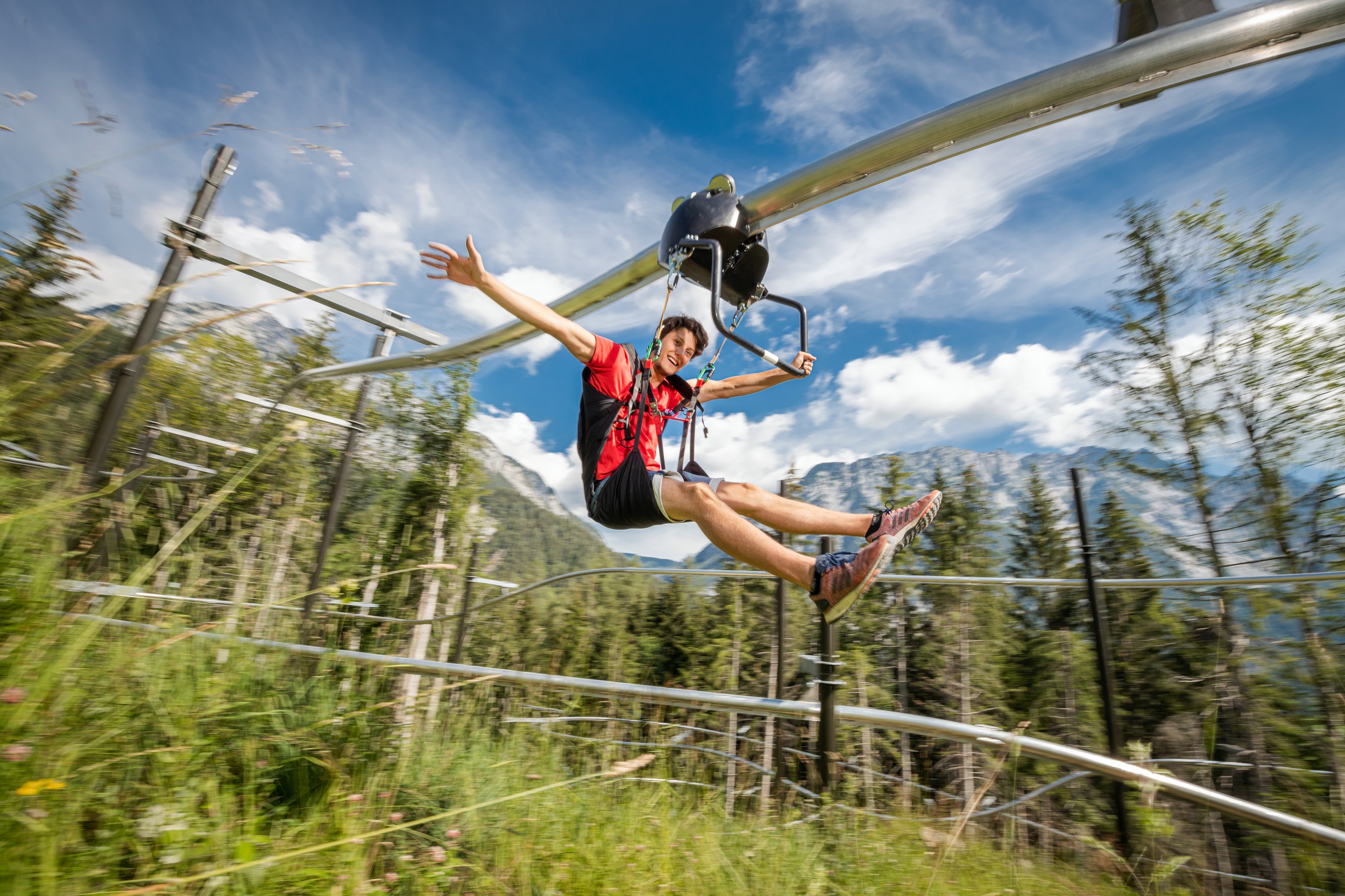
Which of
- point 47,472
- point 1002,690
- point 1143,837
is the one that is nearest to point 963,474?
point 1002,690

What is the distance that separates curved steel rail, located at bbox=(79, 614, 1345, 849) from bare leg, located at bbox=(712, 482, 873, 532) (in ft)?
1.87

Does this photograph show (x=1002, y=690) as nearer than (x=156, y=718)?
No

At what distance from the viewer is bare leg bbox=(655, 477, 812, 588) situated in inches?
78.2

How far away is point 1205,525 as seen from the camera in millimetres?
13883

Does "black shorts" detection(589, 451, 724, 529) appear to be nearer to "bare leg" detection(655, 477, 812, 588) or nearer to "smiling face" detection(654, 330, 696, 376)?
"bare leg" detection(655, 477, 812, 588)

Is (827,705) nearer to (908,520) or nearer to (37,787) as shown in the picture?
(908,520)

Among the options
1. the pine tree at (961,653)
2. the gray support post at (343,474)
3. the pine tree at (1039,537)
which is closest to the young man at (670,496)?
the gray support post at (343,474)

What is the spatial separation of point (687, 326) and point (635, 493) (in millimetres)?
804

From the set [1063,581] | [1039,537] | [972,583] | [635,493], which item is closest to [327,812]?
[635,493]

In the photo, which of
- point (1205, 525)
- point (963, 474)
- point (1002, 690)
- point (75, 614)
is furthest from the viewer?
point (963, 474)

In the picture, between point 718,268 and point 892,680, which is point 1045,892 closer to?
point 718,268

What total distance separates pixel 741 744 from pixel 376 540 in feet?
6.24

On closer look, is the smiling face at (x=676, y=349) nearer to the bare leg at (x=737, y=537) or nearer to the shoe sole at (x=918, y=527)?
the bare leg at (x=737, y=537)

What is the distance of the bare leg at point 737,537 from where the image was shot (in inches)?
78.2
